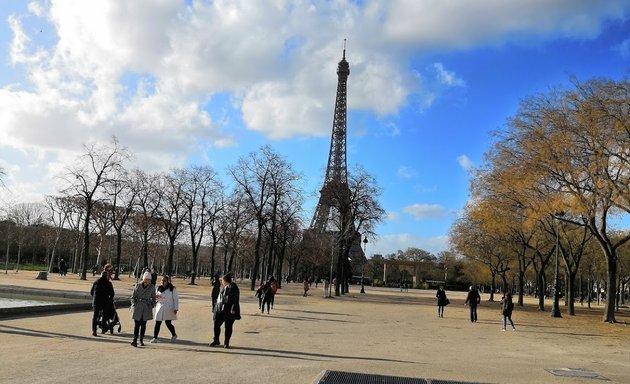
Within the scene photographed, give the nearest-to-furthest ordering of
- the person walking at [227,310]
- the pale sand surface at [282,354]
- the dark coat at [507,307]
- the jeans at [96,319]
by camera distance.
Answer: the pale sand surface at [282,354]
the person walking at [227,310]
the jeans at [96,319]
the dark coat at [507,307]

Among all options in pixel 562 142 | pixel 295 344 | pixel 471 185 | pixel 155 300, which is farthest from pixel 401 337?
pixel 471 185

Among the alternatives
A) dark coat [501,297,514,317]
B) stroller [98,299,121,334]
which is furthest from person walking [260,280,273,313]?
stroller [98,299,121,334]

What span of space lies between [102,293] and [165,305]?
183 centimetres

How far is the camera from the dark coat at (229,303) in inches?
511

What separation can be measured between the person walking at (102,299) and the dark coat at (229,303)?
3.01m

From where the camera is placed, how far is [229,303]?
1299 centimetres

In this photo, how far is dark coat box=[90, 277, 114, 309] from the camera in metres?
13.7

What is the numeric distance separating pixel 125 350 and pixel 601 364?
11.7m

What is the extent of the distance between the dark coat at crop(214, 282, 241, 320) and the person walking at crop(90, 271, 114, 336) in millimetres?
3009

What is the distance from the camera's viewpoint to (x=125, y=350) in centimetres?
1160

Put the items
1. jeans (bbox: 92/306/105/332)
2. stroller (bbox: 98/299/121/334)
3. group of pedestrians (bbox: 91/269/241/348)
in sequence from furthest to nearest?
stroller (bbox: 98/299/121/334)
jeans (bbox: 92/306/105/332)
group of pedestrians (bbox: 91/269/241/348)

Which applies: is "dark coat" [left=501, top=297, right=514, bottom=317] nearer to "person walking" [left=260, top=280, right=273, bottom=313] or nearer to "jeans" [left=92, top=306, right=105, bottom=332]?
"person walking" [left=260, top=280, right=273, bottom=313]

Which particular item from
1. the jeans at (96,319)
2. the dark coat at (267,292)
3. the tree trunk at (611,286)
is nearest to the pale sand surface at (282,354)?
the jeans at (96,319)

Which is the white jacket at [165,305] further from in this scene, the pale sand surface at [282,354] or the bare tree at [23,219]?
the bare tree at [23,219]
